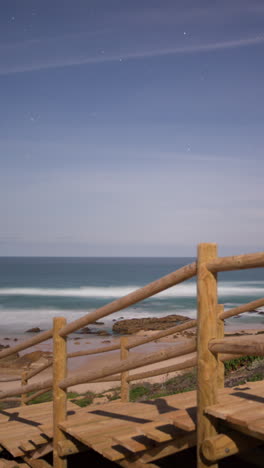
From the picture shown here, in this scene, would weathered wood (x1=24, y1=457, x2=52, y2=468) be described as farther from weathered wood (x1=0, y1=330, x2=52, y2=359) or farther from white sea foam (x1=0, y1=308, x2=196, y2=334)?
white sea foam (x1=0, y1=308, x2=196, y2=334)

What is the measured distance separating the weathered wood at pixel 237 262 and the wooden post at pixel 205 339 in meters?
0.05

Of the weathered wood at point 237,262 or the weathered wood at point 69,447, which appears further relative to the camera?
the weathered wood at point 69,447

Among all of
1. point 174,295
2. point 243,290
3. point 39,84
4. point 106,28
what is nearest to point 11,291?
point 174,295

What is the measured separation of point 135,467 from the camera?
329cm

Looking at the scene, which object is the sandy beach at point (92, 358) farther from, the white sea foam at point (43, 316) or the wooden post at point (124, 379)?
the wooden post at point (124, 379)

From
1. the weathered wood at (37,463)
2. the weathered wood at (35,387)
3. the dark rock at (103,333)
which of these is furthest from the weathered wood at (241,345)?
the dark rock at (103,333)

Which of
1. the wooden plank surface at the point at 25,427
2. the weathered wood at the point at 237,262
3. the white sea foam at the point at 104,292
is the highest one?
the white sea foam at the point at 104,292

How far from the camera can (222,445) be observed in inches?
104

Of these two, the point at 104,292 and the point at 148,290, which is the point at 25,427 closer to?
the point at 148,290

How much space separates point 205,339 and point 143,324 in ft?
106

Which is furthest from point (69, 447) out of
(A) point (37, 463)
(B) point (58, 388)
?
(A) point (37, 463)

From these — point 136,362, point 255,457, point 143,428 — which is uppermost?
point 136,362

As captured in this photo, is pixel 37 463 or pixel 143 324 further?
pixel 143 324

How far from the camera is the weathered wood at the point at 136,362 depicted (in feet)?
9.57
